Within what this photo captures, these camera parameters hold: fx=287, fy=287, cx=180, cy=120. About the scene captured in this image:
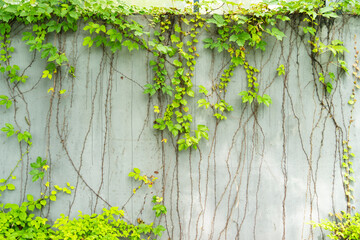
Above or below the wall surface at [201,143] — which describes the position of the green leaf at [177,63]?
above

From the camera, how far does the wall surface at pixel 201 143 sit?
103 inches

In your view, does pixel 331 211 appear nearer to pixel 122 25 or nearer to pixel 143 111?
pixel 143 111

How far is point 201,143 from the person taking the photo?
8.77 feet

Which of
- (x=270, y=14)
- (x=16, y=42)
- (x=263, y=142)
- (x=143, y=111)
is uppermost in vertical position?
(x=270, y=14)

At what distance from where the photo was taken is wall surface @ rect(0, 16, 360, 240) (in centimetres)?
261

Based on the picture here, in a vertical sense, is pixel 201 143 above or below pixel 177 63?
below

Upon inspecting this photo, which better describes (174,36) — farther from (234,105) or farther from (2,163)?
(2,163)

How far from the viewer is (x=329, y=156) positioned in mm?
2686

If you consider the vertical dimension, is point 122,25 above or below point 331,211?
above

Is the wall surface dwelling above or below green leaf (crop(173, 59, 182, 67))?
below

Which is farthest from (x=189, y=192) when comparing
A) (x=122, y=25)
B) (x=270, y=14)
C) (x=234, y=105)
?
(x=270, y=14)

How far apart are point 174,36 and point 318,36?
134 centimetres

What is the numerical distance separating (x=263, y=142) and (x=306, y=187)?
0.58 metres

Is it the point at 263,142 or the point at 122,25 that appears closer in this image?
the point at 122,25
